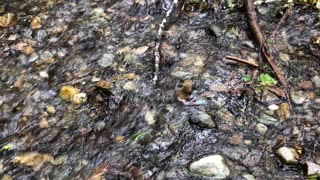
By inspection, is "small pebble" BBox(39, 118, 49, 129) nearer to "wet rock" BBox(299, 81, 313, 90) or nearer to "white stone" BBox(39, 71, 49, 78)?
"white stone" BBox(39, 71, 49, 78)

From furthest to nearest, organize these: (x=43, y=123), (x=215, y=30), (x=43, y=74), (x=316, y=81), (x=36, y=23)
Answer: (x=36, y=23)
(x=215, y=30)
(x=43, y=74)
(x=316, y=81)
(x=43, y=123)

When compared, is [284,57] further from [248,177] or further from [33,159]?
[33,159]

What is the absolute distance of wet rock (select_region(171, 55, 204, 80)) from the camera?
4.30 meters

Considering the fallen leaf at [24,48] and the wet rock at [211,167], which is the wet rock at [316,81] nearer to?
the wet rock at [211,167]

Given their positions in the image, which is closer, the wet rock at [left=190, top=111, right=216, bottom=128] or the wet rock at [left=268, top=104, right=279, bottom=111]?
the wet rock at [left=190, top=111, right=216, bottom=128]

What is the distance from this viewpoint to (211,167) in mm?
3322

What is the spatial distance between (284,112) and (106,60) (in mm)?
2079

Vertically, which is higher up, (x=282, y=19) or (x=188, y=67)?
(x=282, y=19)

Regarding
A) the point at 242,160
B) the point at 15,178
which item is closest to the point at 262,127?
the point at 242,160

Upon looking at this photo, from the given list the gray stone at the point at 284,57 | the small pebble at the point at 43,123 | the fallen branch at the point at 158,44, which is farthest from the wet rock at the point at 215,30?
the small pebble at the point at 43,123

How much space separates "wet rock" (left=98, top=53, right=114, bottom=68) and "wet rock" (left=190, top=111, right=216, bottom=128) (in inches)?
51.2

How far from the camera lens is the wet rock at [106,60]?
457 centimetres

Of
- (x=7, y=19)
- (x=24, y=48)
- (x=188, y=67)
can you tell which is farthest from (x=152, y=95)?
(x=7, y=19)

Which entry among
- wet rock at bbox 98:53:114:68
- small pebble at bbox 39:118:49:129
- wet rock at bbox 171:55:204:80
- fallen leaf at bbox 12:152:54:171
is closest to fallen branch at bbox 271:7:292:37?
wet rock at bbox 171:55:204:80
